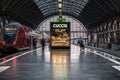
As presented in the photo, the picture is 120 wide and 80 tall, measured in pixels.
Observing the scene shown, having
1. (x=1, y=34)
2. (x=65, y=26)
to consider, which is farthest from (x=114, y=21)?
(x=1, y=34)

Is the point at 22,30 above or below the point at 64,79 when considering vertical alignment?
above

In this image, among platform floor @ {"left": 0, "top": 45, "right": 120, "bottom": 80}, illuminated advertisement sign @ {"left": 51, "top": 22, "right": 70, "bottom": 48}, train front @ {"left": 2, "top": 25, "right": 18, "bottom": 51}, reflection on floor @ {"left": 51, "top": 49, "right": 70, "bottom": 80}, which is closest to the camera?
platform floor @ {"left": 0, "top": 45, "right": 120, "bottom": 80}

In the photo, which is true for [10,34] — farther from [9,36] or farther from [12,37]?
[12,37]

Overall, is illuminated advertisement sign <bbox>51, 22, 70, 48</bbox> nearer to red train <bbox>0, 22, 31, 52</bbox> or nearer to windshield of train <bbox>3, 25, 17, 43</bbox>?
red train <bbox>0, 22, 31, 52</bbox>

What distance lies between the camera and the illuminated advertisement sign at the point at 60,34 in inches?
1784

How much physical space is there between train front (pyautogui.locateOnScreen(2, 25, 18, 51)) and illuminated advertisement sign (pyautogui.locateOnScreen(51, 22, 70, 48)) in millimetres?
10141

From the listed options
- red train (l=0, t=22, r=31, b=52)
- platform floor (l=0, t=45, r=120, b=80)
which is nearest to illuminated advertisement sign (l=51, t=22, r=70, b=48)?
red train (l=0, t=22, r=31, b=52)

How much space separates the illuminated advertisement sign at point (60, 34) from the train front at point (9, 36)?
10141mm

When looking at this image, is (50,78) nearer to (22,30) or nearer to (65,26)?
(22,30)

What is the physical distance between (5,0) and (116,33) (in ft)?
63.4

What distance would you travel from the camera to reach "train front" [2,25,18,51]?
116ft

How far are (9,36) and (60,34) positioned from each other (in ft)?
36.7

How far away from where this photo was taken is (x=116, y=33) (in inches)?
1508

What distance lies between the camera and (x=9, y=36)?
117 ft
